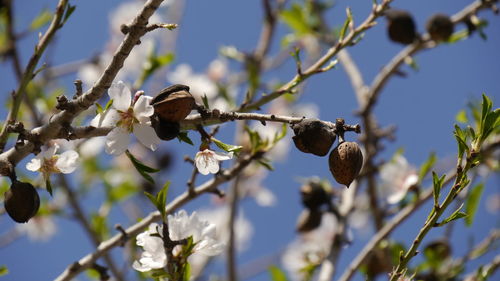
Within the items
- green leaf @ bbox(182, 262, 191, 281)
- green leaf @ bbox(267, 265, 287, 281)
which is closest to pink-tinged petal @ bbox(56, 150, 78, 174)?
green leaf @ bbox(182, 262, 191, 281)

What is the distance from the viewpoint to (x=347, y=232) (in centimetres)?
298

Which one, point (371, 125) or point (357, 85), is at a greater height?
point (357, 85)

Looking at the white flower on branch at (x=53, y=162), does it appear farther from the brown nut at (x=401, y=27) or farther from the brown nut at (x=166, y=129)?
the brown nut at (x=401, y=27)

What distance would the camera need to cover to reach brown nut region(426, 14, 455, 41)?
301 cm

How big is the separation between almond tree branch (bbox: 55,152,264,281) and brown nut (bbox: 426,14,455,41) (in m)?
1.34

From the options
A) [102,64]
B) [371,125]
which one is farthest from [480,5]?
[102,64]

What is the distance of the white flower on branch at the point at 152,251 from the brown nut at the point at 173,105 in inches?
15.4

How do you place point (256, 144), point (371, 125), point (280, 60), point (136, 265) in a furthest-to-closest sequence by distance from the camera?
1. point (280, 60)
2. point (371, 125)
3. point (256, 144)
4. point (136, 265)

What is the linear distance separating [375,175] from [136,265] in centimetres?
206

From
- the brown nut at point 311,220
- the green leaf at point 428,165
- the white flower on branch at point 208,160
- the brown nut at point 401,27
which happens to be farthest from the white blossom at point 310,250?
the white flower on branch at point 208,160

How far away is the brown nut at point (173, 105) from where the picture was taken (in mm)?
1528

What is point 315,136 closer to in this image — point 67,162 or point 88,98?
point 88,98

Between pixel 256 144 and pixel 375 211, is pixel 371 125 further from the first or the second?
pixel 256 144

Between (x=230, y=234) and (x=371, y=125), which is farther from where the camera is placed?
(x=371, y=125)
